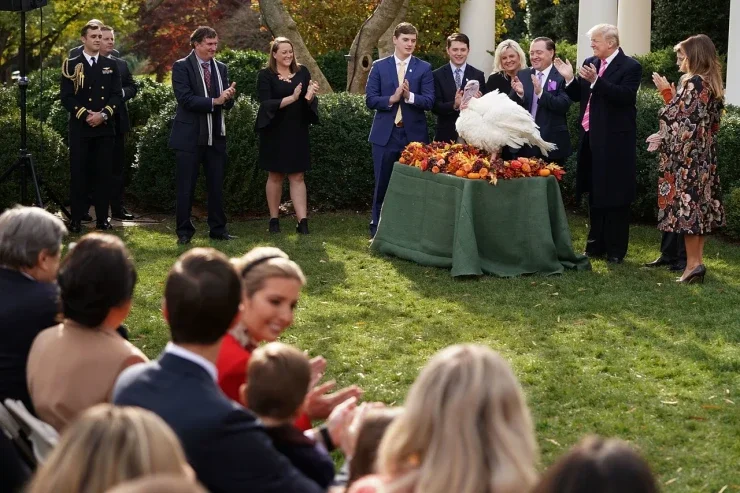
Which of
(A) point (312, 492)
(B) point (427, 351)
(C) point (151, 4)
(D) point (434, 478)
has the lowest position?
(B) point (427, 351)

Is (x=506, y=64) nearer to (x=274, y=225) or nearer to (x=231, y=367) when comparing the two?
(x=274, y=225)

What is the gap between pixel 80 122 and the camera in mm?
11602

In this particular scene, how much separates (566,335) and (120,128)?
20.2 ft

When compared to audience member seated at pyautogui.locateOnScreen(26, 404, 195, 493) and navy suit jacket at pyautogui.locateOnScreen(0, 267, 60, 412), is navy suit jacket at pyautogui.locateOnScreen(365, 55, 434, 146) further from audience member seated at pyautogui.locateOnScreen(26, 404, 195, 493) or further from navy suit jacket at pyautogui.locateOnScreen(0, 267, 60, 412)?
audience member seated at pyautogui.locateOnScreen(26, 404, 195, 493)

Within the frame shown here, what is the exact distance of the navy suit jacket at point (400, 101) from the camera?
11.1 m

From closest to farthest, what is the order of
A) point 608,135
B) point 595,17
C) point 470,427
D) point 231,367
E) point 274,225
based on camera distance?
point 470,427, point 231,367, point 608,135, point 274,225, point 595,17

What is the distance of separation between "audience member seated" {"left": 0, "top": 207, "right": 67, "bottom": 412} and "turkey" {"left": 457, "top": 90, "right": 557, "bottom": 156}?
556 cm

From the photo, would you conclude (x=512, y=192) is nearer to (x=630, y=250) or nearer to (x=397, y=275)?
(x=397, y=275)

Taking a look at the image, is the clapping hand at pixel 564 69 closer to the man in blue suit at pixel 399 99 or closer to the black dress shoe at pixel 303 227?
the man in blue suit at pixel 399 99

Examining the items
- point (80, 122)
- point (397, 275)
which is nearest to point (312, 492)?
point (397, 275)

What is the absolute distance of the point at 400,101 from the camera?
36.5 ft

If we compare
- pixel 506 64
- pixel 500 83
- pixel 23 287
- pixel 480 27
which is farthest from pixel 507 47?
pixel 23 287

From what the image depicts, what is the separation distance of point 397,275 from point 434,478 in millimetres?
7110

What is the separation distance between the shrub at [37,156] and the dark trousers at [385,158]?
11.3 ft
